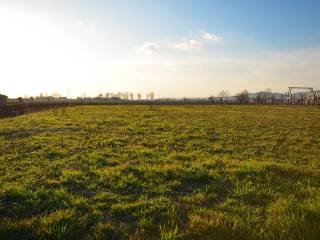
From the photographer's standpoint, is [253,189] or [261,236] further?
[253,189]

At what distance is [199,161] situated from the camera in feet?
28.8

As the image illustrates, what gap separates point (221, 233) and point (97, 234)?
1742 mm

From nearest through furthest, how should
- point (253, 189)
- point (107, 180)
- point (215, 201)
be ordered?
point (215, 201)
point (253, 189)
point (107, 180)

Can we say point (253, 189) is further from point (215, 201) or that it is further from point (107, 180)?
point (107, 180)

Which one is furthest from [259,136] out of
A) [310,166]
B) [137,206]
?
[137,206]

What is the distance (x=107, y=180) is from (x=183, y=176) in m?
1.73

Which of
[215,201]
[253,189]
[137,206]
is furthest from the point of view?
[253,189]

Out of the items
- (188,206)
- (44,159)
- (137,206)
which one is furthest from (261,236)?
(44,159)

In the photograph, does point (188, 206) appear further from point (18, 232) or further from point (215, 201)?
point (18, 232)

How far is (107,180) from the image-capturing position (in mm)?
6941

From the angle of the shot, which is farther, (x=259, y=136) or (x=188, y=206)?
(x=259, y=136)

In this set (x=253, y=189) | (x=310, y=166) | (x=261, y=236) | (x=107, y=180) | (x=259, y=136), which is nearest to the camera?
(x=261, y=236)

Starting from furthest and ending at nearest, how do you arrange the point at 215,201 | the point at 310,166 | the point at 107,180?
the point at 310,166, the point at 107,180, the point at 215,201

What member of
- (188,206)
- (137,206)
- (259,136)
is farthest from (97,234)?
(259,136)
